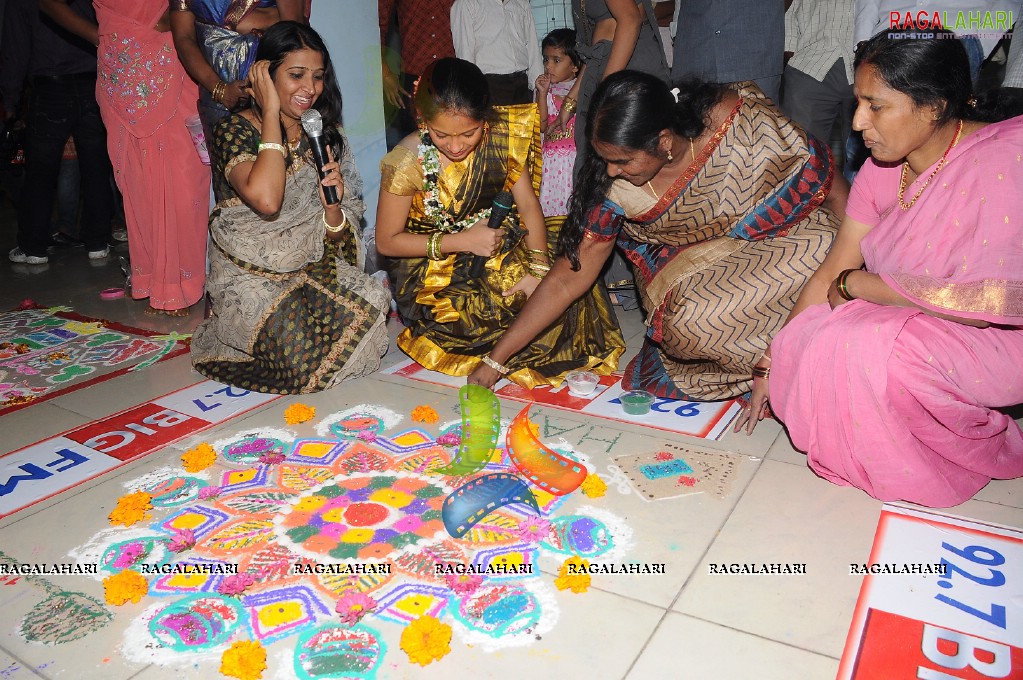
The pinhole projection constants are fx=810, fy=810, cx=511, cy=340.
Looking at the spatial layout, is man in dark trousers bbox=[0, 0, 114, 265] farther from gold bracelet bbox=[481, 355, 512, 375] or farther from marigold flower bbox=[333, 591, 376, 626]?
marigold flower bbox=[333, 591, 376, 626]

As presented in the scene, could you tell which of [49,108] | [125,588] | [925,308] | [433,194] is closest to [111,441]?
[125,588]

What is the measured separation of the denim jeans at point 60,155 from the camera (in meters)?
4.29

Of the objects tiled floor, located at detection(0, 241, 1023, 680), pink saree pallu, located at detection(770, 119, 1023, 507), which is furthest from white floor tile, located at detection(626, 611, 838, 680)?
pink saree pallu, located at detection(770, 119, 1023, 507)

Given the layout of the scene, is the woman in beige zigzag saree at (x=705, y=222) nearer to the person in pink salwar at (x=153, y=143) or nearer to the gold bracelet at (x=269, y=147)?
the gold bracelet at (x=269, y=147)

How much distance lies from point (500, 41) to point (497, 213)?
5.48 ft

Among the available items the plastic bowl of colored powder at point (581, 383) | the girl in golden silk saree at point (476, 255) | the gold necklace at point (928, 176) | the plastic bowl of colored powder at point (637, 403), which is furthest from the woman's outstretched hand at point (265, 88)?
the gold necklace at point (928, 176)

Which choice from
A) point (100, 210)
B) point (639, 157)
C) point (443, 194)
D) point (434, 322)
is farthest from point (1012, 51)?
point (100, 210)

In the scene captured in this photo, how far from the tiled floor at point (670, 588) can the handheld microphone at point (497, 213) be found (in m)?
0.67

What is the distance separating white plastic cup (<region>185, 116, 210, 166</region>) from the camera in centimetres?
348

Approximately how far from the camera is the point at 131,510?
2.02m

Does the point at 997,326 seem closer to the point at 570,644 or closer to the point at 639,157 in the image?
the point at 639,157

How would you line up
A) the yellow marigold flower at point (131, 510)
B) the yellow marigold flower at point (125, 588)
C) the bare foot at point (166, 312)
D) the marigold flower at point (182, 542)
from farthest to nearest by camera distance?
1. the bare foot at point (166, 312)
2. the yellow marigold flower at point (131, 510)
3. the marigold flower at point (182, 542)
4. the yellow marigold flower at point (125, 588)

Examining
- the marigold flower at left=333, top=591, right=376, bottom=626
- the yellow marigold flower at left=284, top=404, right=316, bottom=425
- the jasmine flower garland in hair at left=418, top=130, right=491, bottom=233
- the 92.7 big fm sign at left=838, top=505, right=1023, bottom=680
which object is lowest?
the marigold flower at left=333, top=591, right=376, bottom=626

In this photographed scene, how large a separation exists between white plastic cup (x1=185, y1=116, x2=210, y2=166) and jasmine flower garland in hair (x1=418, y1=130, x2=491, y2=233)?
1225 mm
